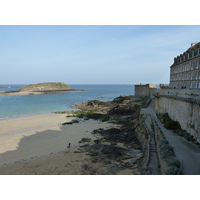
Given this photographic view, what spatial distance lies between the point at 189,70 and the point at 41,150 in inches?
817

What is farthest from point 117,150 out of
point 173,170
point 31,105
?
point 31,105

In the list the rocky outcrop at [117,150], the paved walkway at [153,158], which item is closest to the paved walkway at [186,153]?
the paved walkway at [153,158]

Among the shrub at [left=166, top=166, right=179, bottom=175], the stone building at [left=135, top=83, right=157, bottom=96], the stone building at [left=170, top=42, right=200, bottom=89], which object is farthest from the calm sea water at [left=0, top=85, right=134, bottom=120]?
the shrub at [left=166, top=166, right=179, bottom=175]

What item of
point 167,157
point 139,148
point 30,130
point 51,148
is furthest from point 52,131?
point 167,157

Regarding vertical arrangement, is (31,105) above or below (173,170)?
below

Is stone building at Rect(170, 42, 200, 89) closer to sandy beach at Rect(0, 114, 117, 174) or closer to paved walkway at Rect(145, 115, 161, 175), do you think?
paved walkway at Rect(145, 115, 161, 175)

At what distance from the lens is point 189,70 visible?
73.7 ft

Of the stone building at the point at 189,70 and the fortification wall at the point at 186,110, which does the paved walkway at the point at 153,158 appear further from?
the stone building at the point at 189,70

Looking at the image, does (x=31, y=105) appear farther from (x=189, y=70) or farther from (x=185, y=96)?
(x=185, y=96)

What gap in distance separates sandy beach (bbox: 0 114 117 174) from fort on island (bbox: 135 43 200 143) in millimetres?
7809

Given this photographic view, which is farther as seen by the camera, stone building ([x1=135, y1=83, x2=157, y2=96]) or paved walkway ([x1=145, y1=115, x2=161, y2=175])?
stone building ([x1=135, y1=83, x2=157, y2=96])

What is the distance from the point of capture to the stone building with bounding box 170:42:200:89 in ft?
67.3

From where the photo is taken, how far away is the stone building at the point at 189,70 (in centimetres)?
2052

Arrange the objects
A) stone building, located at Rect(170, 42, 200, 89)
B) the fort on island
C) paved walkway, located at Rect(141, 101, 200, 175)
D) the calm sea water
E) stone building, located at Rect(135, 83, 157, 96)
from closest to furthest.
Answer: paved walkway, located at Rect(141, 101, 200, 175) < the fort on island < stone building, located at Rect(170, 42, 200, 89) < the calm sea water < stone building, located at Rect(135, 83, 157, 96)
